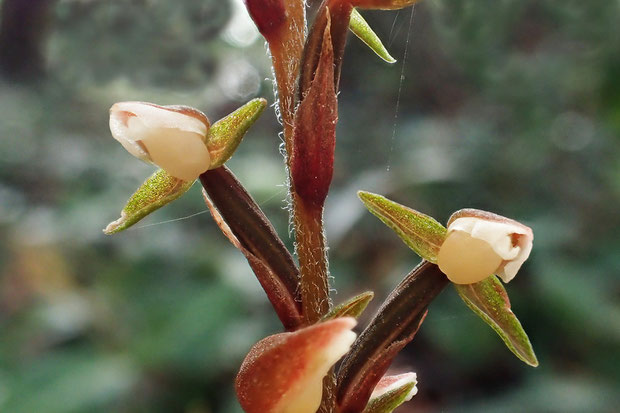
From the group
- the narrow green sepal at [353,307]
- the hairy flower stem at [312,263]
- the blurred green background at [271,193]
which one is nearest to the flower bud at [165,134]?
the hairy flower stem at [312,263]

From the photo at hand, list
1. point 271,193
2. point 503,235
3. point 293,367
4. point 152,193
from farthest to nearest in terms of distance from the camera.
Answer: point 271,193 < point 152,193 < point 503,235 < point 293,367

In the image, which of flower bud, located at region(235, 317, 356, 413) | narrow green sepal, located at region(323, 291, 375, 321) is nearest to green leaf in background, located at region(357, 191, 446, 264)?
narrow green sepal, located at region(323, 291, 375, 321)

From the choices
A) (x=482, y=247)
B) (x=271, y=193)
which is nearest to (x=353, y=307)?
(x=482, y=247)

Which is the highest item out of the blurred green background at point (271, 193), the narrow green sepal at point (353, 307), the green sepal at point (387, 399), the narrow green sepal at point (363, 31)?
the narrow green sepal at point (363, 31)

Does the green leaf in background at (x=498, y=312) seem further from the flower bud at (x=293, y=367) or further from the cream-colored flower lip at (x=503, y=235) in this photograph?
the flower bud at (x=293, y=367)

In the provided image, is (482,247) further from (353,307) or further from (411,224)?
(353,307)

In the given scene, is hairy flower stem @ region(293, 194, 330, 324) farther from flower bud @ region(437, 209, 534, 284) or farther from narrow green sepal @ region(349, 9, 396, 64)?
narrow green sepal @ region(349, 9, 396, 64)

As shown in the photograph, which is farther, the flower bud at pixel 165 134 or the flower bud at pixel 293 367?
the flower bud at pixel 165 134
